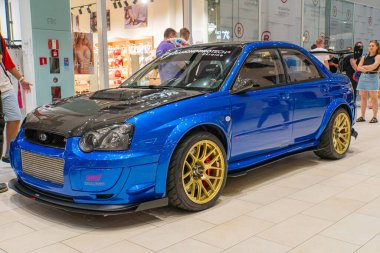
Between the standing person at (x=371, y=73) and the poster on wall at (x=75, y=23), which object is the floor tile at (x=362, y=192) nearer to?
the standing person at (x=371, y=73)

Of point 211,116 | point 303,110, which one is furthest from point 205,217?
point 303,110

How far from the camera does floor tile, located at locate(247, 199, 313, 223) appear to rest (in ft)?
10.9

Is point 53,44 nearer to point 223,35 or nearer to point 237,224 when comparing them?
point 223,35

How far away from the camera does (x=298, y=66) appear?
15.4 feet

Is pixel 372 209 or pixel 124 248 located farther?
pixel 372 209

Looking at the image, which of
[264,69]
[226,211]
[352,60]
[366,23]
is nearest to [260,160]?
[226,211]

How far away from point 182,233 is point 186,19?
758 cm

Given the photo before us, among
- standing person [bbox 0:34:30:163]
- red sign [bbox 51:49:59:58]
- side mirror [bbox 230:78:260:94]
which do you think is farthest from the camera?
red sign [bbox 51:49:59:58]

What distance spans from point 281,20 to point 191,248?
10.4 meters

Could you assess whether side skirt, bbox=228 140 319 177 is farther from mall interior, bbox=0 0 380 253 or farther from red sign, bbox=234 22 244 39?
red sign, bbox=234 22 244 39

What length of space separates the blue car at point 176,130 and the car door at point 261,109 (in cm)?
1

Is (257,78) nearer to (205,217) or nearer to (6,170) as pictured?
(205,217)

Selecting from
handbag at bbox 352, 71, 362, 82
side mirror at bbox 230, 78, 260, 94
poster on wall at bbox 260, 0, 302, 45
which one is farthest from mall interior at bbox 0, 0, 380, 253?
handbag at bbox 352, 71, 362, 82

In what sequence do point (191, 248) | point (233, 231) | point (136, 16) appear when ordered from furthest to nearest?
point (136, 16), point (233, 231), point (191, 248)
